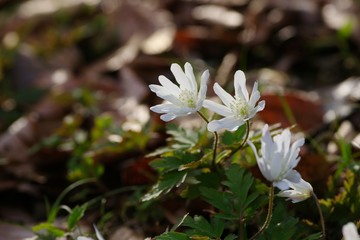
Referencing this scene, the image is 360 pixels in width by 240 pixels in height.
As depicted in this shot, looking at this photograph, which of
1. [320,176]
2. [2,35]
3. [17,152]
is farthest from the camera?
[2,35]

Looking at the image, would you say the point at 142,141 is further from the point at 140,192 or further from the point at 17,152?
the point at 17,152

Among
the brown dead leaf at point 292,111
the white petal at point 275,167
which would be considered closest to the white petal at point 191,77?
the white petal at point 275,167

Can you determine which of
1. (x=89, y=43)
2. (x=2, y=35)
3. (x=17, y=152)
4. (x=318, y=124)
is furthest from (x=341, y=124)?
(x=2, y=35)

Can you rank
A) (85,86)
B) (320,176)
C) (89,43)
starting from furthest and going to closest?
1. (89,43)
2. (85,86)
3. (320,176)

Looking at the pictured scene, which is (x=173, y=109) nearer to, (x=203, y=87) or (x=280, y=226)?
(x=203, y=87)

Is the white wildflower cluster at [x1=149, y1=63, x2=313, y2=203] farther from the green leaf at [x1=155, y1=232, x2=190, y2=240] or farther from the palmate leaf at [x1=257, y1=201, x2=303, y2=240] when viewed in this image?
the green leaf at [x1=155, y1=232, x2=190, y2=240]

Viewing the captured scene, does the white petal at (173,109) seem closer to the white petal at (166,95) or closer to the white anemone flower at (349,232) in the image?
the white petal at (166,95)

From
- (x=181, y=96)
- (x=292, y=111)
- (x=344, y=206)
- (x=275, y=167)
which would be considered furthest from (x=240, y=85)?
(x=292, y=111)
